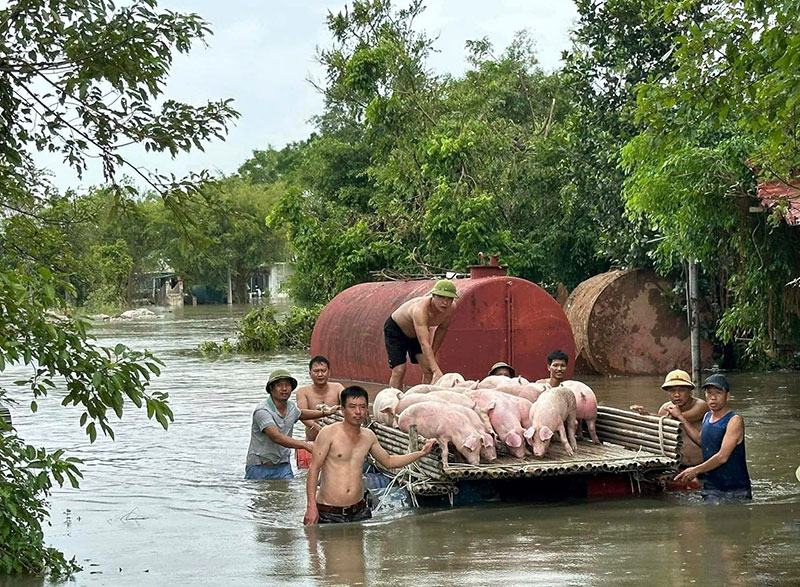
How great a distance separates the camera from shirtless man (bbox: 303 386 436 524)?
934cm

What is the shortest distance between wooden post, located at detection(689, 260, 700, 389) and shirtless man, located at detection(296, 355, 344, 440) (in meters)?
9.43

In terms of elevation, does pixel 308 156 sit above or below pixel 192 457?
above

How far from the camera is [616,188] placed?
23.3 meters

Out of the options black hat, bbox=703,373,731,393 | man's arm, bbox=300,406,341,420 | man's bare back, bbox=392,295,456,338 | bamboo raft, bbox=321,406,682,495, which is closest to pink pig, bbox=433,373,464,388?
bamboo raft, bbox=321,406,682,495

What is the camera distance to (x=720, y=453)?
9625 mm

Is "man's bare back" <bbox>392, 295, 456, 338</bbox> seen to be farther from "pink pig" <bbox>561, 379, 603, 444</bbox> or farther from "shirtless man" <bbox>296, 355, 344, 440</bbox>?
"pink pig" <bbox>561, 379, 603, 444</bbox>

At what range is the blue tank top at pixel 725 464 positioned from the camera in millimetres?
9766

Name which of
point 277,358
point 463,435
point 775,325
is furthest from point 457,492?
point 277,358

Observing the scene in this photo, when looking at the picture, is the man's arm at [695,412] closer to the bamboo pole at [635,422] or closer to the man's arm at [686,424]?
the man's arm at [686,424]

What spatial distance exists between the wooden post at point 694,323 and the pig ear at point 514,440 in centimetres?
1058

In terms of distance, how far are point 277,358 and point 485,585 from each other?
22.7m

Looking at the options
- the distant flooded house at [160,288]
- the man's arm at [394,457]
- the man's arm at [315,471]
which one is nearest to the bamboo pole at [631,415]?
the man's arm at [394,457]

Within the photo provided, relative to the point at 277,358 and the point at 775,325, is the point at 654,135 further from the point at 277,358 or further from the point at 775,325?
the point at 277,358

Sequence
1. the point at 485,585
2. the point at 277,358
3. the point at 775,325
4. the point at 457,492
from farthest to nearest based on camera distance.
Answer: the point at 277,358, the point at 775,325, the point at 457,492, the point at 485,585
